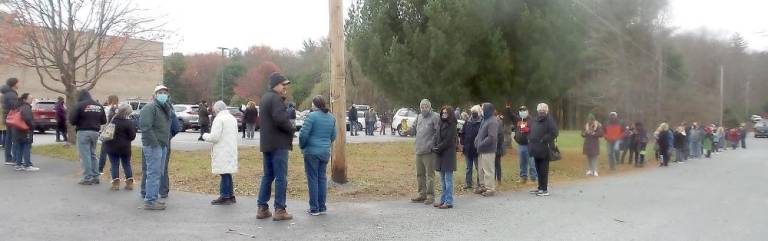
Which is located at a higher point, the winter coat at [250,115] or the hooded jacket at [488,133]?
→ the winter coat at [250,115]

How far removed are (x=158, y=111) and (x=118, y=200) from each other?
152cm

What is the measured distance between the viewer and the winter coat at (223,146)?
8812 millimetres

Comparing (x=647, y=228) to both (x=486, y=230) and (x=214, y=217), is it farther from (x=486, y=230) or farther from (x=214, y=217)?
(x=214, y=217)

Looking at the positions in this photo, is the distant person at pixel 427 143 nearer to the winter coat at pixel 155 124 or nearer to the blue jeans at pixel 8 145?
the winter coat at pixel 155 124

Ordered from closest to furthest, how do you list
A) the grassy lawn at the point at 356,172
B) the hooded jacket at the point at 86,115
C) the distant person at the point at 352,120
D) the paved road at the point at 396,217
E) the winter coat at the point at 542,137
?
1. the paved road at the point at 396,217
2. the hooded jacket at the point at 86,115
3. the grassy lawn at the point at 356,172
4. the winter coat at the point at 542,137
5. the distant person at the point at 352,120

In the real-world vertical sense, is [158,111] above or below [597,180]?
above

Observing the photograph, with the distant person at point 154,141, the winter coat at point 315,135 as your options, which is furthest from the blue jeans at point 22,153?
the winter coat at point 315,135

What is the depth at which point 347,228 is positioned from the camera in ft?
25.0

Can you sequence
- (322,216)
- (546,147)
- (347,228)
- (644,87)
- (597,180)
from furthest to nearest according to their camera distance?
Result: (644,87), (597,180), (546,147), (322,216), (347,228)

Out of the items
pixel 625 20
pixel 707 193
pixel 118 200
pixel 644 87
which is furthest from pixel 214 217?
pixel 625 20

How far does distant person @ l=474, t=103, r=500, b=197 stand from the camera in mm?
10797

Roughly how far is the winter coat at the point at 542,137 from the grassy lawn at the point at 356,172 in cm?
122

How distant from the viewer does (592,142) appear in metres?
15.8

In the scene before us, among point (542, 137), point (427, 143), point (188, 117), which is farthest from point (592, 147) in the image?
point (188, 117)
